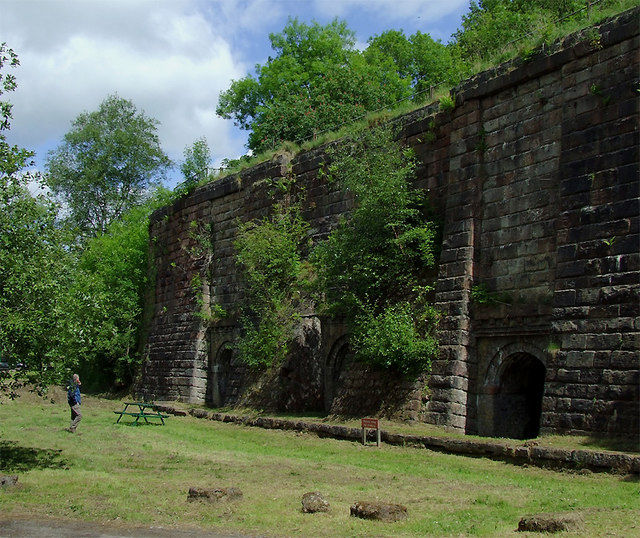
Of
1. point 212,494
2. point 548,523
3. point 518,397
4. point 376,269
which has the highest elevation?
point 376,269

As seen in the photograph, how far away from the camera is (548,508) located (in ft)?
27.6

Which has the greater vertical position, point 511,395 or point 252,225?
point 252,225

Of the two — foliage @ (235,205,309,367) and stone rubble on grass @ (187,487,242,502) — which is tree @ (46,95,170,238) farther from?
stone rubble on grass @ (187,487,242,502)

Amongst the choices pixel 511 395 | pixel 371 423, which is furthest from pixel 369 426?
pixel 511 395

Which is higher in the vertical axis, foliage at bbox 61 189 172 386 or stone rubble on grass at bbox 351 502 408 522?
foliage at bbox 61 189 172 386

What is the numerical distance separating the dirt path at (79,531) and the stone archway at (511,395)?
7.75 m

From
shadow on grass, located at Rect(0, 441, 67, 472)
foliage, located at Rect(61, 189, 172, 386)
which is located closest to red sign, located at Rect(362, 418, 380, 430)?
shadow on grass, located at Rect(0, 441, 67, 472)

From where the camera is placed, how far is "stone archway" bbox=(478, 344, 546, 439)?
14031mm

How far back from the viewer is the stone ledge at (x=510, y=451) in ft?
33.3

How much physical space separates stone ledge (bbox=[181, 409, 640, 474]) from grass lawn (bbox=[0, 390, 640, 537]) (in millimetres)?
198

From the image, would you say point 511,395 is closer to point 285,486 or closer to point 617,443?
point 617,443

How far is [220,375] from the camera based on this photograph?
23625mm

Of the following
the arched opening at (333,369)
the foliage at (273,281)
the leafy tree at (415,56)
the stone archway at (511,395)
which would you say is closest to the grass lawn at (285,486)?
the stone archway at (511,395)

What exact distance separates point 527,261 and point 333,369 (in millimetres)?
6381
